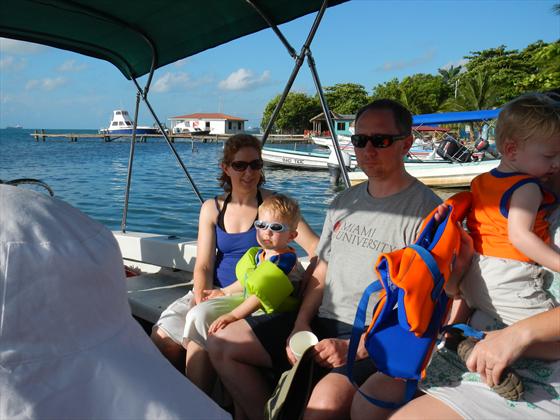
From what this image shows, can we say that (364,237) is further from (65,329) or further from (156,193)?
(156,193)

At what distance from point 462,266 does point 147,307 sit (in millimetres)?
1991

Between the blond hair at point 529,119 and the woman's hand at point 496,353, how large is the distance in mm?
593

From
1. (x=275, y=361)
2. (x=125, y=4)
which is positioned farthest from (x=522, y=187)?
(x=125, y=4)

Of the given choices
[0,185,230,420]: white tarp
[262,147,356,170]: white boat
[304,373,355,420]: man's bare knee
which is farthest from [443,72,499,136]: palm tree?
[0,185,230,420]: white tarp

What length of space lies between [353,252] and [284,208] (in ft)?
1.46

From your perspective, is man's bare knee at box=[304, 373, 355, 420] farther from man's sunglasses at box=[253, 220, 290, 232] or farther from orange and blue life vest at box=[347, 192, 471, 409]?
man's sunglasses at box=[253, 220, 290, 232]

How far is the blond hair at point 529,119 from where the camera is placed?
56.4 inches

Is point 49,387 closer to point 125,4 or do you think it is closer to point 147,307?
point 147,307

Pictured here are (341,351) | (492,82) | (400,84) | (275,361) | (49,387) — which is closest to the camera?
(49,387)

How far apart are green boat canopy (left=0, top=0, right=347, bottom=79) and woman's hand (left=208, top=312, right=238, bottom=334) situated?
167 centimetres

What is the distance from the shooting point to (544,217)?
4.99ft

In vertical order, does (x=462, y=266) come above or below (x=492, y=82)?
below

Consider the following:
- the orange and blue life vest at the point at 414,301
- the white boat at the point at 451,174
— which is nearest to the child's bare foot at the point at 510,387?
the orange and blue life vest at the point at 414,301

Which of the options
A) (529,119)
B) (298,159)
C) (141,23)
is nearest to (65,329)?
(529,119)
